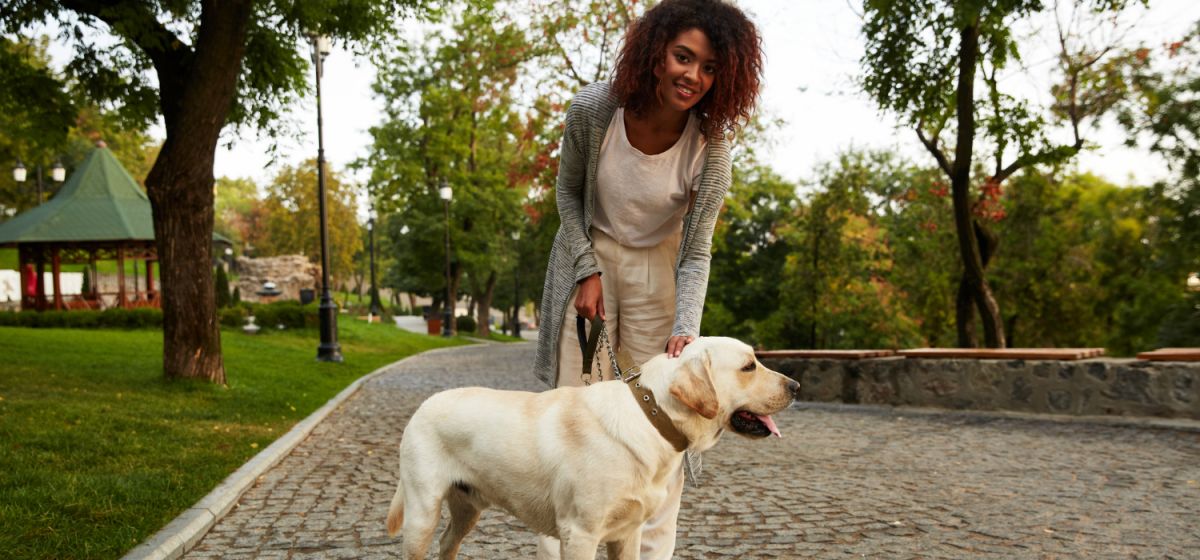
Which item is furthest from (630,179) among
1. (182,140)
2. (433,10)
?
A: (433,10)

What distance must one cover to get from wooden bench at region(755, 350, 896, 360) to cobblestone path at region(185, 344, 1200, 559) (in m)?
1.62

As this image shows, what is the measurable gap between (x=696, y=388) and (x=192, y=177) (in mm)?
10464

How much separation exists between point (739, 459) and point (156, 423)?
5.96 meters

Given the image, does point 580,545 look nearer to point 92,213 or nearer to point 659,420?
point 659,420

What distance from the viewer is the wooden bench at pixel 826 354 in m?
11.8

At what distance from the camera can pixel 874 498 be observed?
6.23 m

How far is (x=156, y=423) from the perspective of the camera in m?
8.98

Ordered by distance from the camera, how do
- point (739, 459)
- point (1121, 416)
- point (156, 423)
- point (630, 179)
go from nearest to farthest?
point (630, 179), point (739, 459), point (156, 423), point (1121, 416)

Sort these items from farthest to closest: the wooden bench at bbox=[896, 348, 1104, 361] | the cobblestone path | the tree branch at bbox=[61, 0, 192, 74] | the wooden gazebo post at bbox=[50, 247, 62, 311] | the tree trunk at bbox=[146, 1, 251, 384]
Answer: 1. the wooden gazebo post at bbox=[50, 247, 62, 311]
2. the tree trunk at bbox=[146, 1, 251, 384]
3. the tree branch at bbox=[61, 0, 192, 74]
4. the wooden bench at bbox=[896, 348, 1104, 361]
5. the cobblestone path

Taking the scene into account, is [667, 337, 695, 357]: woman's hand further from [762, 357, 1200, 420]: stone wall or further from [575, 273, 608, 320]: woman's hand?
[762, 357, 1200, 420]: stone wall

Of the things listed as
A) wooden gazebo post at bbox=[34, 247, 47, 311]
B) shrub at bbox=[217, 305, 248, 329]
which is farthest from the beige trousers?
wooden gazebo post at bbox=[34, 247, 47, 311]

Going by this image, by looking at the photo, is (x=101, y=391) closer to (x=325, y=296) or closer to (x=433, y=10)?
(x=433, y=10)

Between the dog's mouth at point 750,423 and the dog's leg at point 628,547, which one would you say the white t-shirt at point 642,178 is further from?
the dog's leg at point 628,547

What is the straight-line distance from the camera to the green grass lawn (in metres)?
5.01
